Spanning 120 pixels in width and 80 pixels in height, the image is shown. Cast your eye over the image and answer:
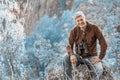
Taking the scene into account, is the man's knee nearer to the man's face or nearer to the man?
the man

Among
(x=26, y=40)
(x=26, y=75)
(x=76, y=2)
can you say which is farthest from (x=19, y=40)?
(x=76, y=2)

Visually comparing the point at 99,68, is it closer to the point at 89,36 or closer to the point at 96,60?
the point at 96,60

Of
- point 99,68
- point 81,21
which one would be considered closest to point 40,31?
point 81,21

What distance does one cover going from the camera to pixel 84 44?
6.91m

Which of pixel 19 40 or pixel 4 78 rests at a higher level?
→ pixel 19 40

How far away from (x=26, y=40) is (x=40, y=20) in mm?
504

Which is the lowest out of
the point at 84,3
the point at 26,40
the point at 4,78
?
the point at 4,78

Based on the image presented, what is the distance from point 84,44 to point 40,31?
303cm

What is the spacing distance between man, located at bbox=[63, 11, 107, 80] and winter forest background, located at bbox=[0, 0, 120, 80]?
7.88 feet

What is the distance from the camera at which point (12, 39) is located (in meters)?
9.97

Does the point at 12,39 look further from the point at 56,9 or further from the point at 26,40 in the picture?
the point at 56,9

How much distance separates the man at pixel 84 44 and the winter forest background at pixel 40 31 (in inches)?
94.6

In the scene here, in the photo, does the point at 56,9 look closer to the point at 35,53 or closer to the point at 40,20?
the point at 40,20

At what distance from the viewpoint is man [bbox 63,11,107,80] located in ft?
22.0
